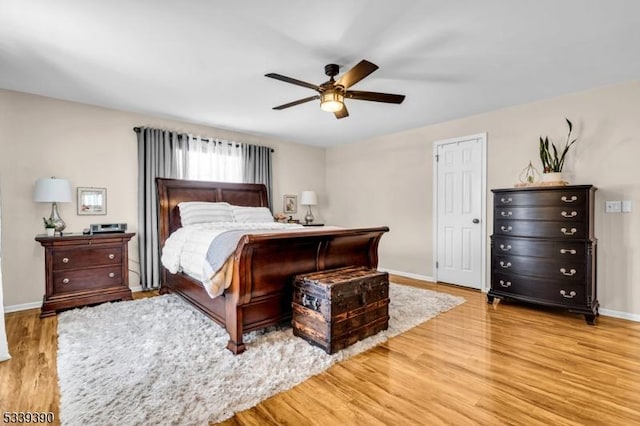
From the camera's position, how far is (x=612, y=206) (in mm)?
3311

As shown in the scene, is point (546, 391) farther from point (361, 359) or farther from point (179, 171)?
point (179, 171)

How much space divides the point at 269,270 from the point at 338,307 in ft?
2.24

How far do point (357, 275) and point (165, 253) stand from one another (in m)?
2.53

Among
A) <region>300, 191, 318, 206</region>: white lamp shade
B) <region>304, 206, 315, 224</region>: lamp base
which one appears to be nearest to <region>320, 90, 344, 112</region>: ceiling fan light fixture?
<region>300, 191, 318, 206</region>: white lamp shade

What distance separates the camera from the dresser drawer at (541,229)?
10.5 feet

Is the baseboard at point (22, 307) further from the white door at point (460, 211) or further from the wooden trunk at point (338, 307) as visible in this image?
the white door at point (460, 211)

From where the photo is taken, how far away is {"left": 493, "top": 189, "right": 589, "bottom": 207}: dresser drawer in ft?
10.4

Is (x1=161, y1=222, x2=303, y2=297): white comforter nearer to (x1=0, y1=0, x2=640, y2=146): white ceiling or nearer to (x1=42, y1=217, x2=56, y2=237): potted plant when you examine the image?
(x1=42, y1=217, x2=56, y2=237): potted plant

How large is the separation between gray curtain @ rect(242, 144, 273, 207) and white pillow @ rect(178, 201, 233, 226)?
40.8 inches

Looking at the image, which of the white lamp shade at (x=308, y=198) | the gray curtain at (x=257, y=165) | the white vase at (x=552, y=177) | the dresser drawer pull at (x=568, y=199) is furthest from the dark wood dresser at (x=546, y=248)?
the gray curtain at (x=257, y=165)

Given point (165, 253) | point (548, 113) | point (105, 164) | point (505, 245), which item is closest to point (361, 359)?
point (505, 245)

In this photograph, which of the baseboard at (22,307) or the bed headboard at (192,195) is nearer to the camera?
the baseboard at (22,307)

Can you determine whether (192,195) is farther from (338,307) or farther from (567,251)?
(567,251)

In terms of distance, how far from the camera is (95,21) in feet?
7.08
